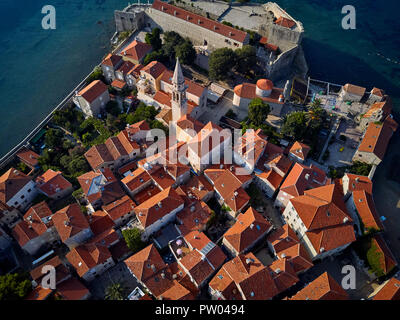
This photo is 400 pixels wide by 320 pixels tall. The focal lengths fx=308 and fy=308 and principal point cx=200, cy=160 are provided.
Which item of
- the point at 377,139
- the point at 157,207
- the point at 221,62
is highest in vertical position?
the point at 221,62

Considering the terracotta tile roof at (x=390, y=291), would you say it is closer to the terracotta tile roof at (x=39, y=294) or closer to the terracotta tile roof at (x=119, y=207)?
the terracotta tile roof at (x=119, y=207)

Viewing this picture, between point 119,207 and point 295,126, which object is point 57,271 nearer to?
point 119,207

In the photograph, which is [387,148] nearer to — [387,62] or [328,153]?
[328,153]

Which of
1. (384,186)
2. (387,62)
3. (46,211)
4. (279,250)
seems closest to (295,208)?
(279,250)

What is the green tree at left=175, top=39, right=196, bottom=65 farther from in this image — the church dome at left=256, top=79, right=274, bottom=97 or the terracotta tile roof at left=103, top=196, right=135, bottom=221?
the terracotta tile roof at left=103, top=196, right=135, bottom=221

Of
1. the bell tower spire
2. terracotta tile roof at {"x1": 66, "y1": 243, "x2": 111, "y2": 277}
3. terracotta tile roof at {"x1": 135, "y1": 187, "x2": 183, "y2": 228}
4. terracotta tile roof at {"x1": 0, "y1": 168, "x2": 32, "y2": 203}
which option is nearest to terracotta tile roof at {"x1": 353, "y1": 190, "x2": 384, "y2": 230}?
terracotta tile roof at {"x1": 135, "y1": 187, "x2": 183, "y2": 228}

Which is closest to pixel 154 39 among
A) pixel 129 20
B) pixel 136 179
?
pixel 129 20

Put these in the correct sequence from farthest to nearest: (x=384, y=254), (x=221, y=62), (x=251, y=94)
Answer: (x=221, y=62) < (x=251, y=94) < (x=384, y=254)
